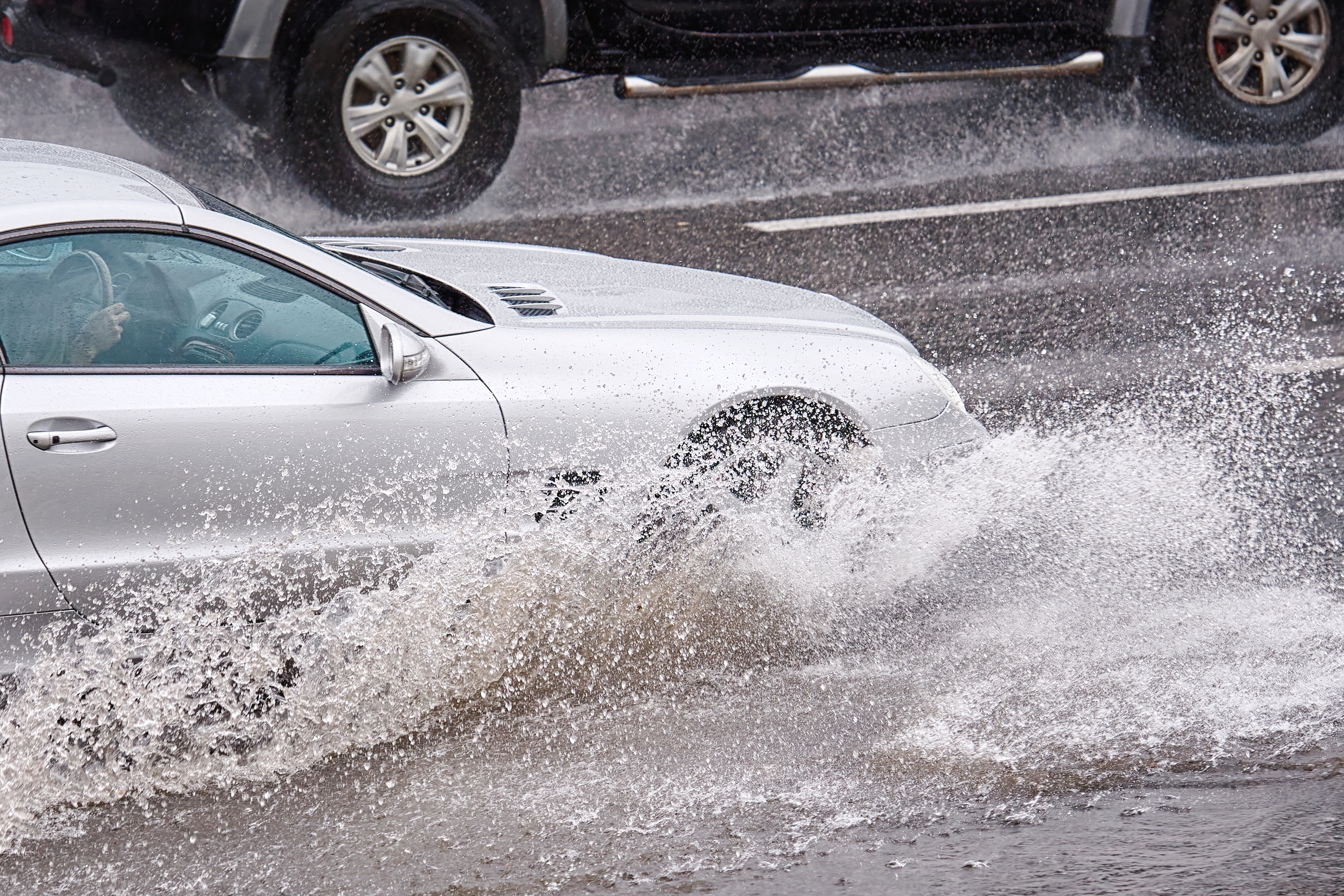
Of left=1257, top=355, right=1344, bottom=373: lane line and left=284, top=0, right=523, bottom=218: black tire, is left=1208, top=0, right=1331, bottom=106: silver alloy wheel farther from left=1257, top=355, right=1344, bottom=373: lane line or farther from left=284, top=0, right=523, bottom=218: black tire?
left=284, top=0, right=523, bottom=218: black tire

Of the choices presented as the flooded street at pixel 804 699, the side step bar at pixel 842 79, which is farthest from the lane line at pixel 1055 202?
the flooded street at pixel 804 699

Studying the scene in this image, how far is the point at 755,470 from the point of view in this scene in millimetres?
4246

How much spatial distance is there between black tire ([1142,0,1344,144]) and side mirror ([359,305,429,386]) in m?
7.07

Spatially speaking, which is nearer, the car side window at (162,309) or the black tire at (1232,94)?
the car side window at (162,309)

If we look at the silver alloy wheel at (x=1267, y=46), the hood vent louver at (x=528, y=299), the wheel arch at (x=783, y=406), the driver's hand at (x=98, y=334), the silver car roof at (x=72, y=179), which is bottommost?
the wheel arch at (x=783, y=406)

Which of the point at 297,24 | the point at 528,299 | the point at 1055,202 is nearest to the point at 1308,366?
the point at 1055,202

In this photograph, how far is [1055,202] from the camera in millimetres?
8672

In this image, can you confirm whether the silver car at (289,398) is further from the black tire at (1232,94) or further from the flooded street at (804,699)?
the black tire at (1232,94)

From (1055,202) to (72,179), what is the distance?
627 cm

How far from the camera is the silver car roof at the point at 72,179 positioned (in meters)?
3.67

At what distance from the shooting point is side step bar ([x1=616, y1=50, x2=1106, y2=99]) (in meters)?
8.40

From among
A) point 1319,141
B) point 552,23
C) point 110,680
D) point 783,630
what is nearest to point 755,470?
point 783,630

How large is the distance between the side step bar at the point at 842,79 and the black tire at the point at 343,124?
0.71 m

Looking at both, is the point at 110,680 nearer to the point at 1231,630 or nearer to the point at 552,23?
the point at 1231,630
